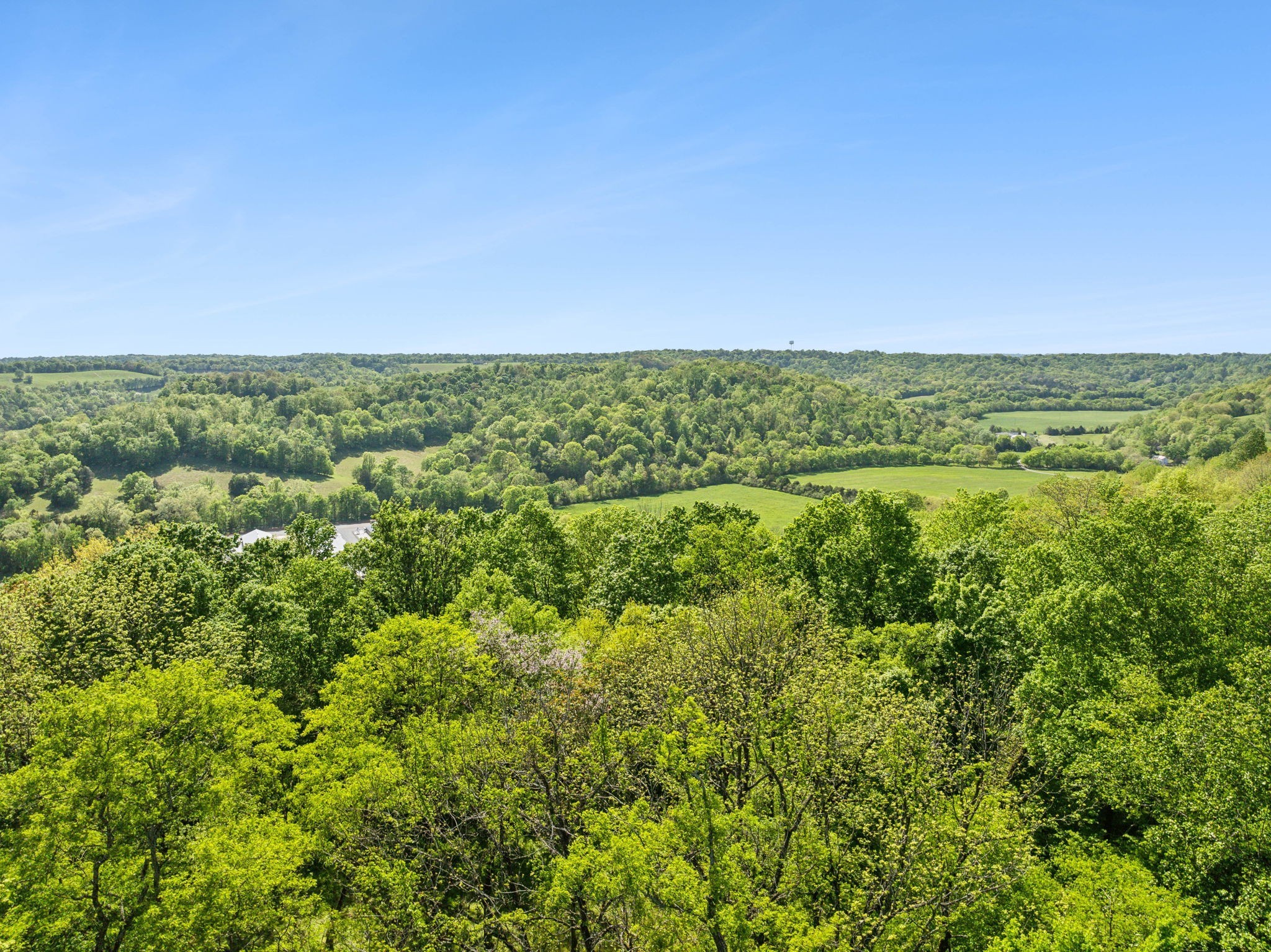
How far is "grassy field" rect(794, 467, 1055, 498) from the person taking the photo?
114 m

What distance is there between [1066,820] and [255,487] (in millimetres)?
156666

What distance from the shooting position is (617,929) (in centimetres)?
1742

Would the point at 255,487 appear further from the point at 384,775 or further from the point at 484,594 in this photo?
the point at 384,775

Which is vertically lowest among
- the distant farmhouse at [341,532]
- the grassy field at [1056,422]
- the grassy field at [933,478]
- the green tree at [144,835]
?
the distant farmhouse at [341,532]

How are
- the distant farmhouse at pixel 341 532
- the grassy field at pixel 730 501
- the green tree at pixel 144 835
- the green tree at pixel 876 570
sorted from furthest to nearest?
1. the grassy field at pixel 730 501
2. the distant farmhouse at pixel 341 532
3. the green tree at pixel 876 570
4. the green tree at pixel 144 835

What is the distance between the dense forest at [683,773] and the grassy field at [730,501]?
7539 centimetres

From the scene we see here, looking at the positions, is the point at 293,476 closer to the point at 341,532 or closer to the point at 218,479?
the point at 218,479

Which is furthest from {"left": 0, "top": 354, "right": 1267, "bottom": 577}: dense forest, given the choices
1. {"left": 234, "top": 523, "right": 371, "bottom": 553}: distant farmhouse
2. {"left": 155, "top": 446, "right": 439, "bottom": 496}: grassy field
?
{"left": 234, "top": 523, "right": 371, "bottom": 553}: distant farmhouse

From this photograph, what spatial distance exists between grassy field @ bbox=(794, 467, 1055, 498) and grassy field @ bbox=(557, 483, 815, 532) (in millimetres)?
11082

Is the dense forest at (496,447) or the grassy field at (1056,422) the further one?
the grassy field at (1056,422)

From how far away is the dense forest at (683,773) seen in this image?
56.3 feet

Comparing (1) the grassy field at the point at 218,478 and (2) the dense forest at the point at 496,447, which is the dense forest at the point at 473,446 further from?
(1) the grassy field at the point at 218,478

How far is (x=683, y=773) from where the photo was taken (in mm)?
18156

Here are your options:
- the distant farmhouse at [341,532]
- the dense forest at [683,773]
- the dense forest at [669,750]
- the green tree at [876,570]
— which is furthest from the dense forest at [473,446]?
the dense forest at [683,773]
